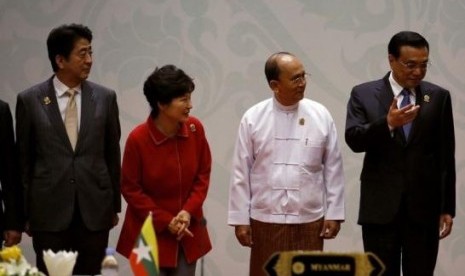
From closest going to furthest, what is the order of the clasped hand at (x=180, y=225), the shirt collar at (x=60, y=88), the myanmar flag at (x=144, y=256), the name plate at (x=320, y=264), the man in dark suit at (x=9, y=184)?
the name plate at (x=320, y=264) < the myanmar flag at (x=144, y=256) < the clasped hand at (x=180, y=225) < the man in dark suit at (x=9, y=184) < the shirt collar at (x=60, y=88)

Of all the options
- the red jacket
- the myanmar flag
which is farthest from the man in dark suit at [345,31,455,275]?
the myanmar flag

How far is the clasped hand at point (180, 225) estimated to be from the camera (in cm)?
424

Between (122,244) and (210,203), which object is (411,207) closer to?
(122,244)

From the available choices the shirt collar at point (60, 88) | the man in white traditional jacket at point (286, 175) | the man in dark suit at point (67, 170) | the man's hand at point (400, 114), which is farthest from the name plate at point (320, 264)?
the shirt collar at point (60, 88)

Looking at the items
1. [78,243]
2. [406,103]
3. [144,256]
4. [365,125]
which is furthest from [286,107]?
[144,256]

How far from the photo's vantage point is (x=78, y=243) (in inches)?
172

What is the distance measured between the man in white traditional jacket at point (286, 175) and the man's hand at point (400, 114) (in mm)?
408

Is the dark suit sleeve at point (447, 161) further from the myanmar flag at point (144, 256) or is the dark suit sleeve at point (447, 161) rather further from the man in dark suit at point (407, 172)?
the myanmar flag at point (144, 256)

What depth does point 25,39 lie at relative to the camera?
5.80m

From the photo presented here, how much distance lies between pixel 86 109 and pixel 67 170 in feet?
0.91

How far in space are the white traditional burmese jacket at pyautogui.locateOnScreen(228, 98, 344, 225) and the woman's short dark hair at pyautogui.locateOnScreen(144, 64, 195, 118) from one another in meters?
0.39

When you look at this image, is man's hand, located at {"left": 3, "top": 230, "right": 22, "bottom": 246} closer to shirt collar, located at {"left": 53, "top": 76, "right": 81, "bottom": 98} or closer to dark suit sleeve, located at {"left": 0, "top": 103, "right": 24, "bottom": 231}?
dark suit sleeve, located at {"left": 0, "top": 103, "right": 24, "bottom": 231}

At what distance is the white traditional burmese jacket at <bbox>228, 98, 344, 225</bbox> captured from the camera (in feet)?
14.5

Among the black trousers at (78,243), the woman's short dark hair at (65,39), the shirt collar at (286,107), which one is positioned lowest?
the black trousers at (78,243)
